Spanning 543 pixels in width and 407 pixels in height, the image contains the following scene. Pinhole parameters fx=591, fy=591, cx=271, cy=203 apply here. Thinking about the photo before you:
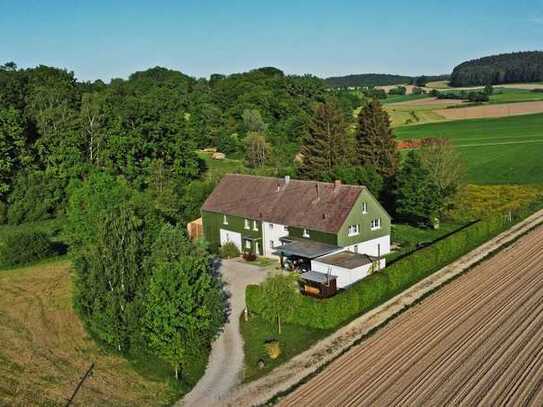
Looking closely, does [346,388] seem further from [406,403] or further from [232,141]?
[232,141]

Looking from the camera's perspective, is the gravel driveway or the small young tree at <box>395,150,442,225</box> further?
the small young tree at <box>395,150,442,225</box>

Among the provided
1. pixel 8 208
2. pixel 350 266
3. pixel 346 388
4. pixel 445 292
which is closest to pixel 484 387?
pixel 346 388

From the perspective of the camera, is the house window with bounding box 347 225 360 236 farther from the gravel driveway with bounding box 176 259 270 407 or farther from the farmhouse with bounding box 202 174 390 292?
the gravel driveway with bounding box 176 259 270 407

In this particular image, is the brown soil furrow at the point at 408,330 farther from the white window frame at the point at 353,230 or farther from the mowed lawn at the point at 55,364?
the white window frame at the point at 353,230

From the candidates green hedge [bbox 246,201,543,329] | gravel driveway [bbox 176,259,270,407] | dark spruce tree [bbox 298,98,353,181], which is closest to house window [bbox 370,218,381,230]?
green hedge [bbox 246,201,543,329]

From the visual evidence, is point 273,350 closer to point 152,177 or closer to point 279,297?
point 279,297

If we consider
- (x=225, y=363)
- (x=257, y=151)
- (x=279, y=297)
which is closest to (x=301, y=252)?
(x=279, y=297)
